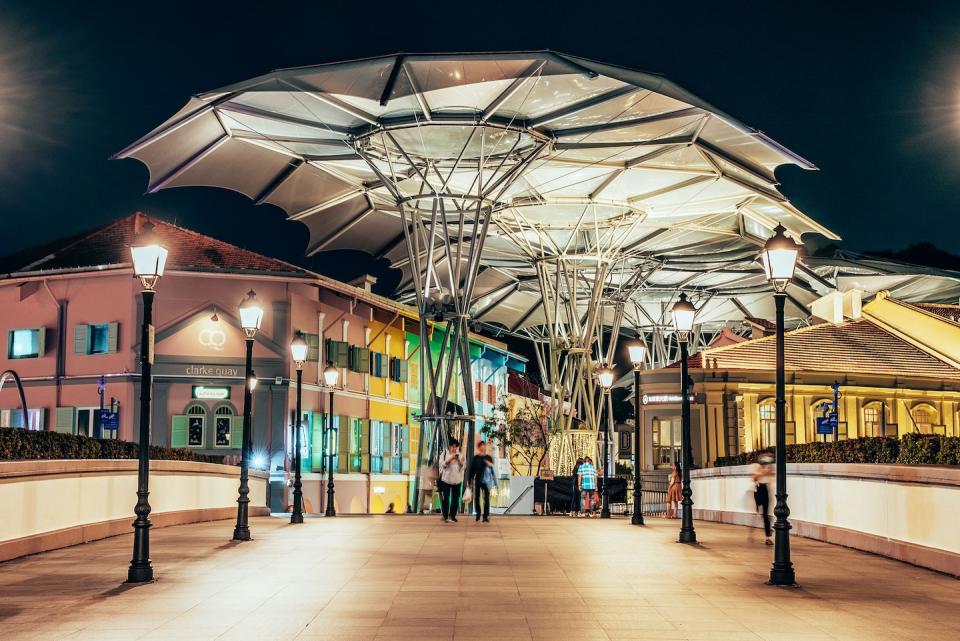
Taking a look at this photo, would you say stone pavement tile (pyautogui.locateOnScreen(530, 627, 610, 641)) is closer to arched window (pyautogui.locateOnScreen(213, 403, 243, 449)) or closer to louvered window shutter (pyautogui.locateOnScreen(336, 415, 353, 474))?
arched window (pyautogui.locateOnScreen(213, 403, 243, 449))

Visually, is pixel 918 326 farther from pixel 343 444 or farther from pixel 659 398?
pixel 343 444

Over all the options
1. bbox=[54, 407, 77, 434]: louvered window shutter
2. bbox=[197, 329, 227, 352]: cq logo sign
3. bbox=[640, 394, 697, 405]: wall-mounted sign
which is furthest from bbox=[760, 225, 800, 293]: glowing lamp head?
bbox=[54, 407, 77, 434]: louvered window shutter

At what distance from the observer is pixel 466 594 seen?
440 inches

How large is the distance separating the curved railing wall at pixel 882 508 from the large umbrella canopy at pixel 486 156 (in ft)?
32.8

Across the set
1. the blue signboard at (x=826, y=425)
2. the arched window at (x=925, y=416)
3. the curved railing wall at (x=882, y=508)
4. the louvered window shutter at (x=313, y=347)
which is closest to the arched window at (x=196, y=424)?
the louvered window shutter at (x=313, y=347)

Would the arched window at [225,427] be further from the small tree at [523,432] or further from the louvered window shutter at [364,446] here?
the small tree at [523,432]

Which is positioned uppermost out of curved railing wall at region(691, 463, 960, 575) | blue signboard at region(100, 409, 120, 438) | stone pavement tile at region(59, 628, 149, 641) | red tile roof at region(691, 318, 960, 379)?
red tile roof at region(691, 318, 960, 379)

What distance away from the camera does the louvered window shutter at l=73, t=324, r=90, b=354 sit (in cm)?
4331

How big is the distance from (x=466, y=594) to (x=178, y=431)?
3298cm

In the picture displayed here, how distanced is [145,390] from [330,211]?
3018 centimetres

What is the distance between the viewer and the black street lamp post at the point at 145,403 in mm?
12289

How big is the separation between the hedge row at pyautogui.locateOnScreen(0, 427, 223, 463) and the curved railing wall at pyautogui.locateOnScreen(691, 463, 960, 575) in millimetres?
10547

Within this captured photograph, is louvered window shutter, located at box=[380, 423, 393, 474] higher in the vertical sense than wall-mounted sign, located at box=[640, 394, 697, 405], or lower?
lower

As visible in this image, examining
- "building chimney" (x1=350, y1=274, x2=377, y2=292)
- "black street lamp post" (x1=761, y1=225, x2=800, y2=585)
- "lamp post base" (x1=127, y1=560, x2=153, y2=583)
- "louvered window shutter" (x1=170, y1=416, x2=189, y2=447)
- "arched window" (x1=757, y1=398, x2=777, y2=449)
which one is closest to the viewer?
"lamp post base" (x1=127, y1=560, x2=153, y2=583)
